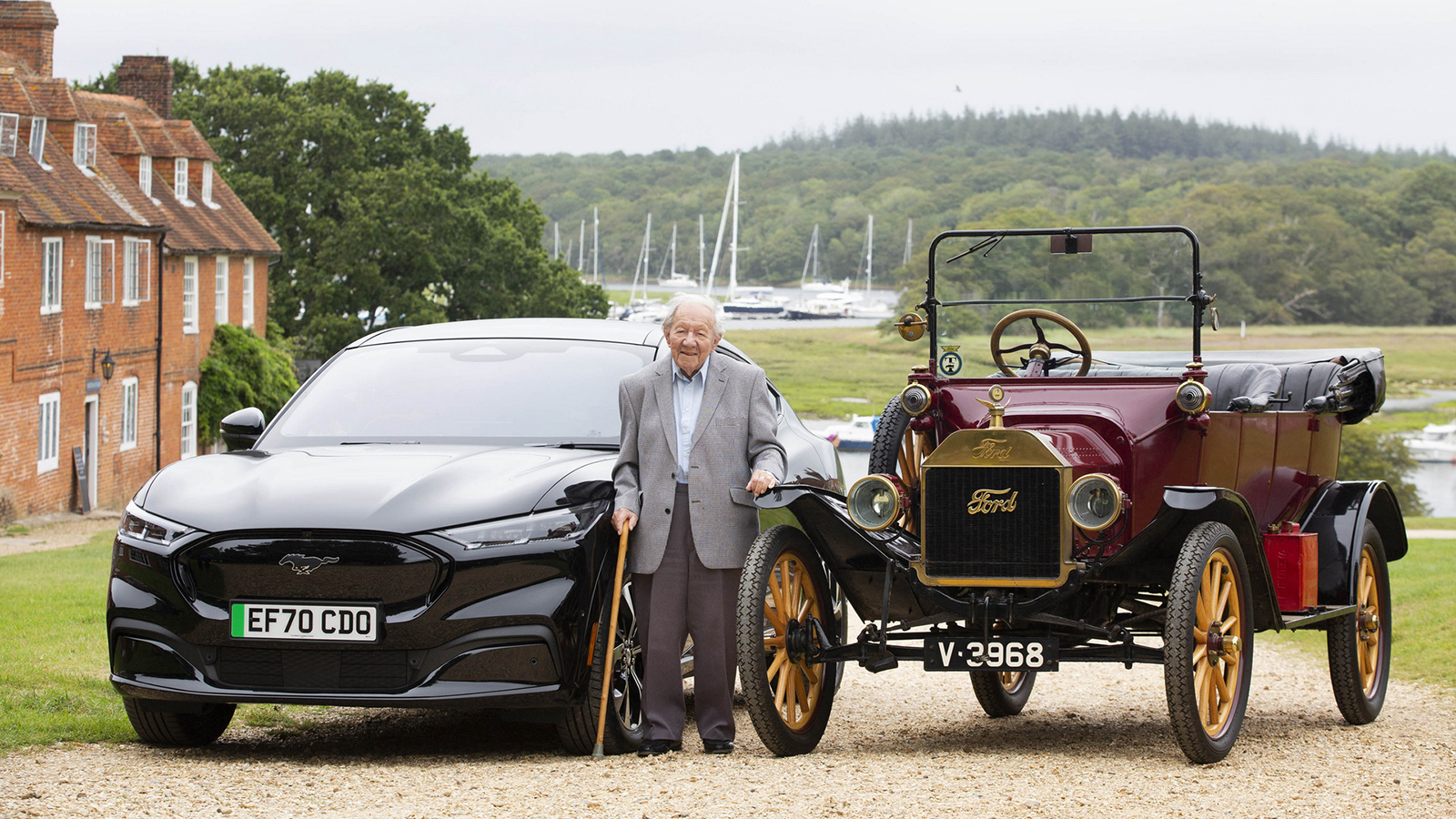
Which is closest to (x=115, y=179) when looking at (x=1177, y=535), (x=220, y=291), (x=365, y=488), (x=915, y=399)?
(x=220, y=291)

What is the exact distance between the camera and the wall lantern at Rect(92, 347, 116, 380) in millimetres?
33969

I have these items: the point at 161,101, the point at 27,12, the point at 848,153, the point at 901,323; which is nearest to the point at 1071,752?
the point at 901,323

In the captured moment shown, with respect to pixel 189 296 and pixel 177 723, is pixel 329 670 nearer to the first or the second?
pixel 177 723

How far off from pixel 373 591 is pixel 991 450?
A: 2.45 meters

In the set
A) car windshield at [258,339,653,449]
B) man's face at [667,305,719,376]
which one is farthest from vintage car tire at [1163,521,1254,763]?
car windshield at [258,339,653,449]

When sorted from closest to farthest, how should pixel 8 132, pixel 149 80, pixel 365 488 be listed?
pixel 365 488 < pixel 8 132 < pixel 149 80

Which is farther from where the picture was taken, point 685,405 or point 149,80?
point 149,80

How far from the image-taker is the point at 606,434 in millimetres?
7188

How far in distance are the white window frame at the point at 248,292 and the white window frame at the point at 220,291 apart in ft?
5.66

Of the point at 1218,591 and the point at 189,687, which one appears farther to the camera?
the point at 1218,591

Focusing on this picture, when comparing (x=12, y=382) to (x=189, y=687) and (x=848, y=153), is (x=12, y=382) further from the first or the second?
(x=848, y=153)

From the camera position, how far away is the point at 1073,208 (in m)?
125

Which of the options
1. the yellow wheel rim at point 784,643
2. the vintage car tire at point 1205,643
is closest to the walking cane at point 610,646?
the yellow wheel rim at point 784,643

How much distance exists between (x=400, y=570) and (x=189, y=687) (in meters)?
0.92
